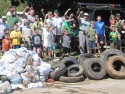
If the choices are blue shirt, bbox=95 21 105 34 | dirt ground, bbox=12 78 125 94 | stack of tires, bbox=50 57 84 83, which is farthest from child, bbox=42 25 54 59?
dirt ground, bbox=12 78 125 94

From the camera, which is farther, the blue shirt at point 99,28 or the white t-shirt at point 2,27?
the blue shirt at point 99,28

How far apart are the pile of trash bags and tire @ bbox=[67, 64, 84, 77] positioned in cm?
89

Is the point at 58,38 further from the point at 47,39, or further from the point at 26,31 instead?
the point at 26,31

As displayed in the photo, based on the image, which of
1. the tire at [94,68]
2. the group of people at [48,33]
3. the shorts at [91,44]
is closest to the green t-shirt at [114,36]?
the group of people at [48,33]

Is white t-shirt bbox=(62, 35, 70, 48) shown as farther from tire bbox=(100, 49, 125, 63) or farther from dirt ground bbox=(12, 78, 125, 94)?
dirt ground bbox=(12, 78, 125, 94)

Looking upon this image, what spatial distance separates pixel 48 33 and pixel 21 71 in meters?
3.72

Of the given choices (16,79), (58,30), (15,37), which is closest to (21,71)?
(16,79)

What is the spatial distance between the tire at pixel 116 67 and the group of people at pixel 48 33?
7.36 feet

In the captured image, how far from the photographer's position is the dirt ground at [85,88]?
1138 cm

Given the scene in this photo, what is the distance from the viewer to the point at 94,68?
14227mm

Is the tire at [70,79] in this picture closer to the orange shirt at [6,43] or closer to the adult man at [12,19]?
the orange shirt at [6,43]

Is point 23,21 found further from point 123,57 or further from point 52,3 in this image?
point 52,3

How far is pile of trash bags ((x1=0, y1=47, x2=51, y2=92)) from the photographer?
1203 cm

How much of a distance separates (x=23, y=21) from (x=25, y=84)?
4724 mm
